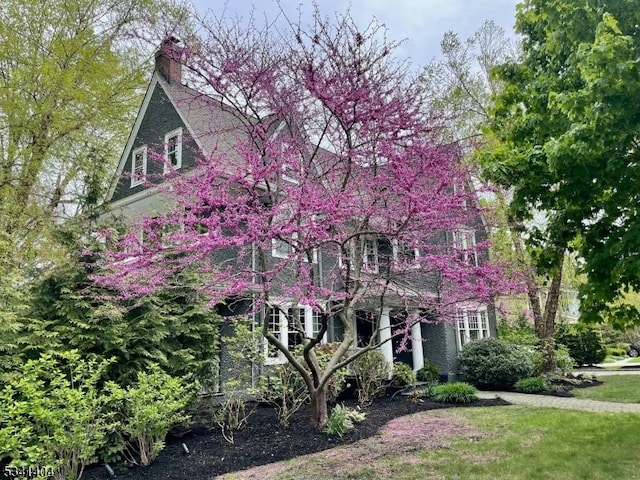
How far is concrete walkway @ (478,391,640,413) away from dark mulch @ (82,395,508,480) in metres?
4.16

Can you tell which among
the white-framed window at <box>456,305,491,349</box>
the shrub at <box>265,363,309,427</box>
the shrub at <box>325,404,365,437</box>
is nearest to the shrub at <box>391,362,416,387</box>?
the shrub at <box>265,363,309,427</box>

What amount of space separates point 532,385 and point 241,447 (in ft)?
33.3

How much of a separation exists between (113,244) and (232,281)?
2.51 meters

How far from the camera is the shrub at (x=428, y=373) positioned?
15745 millimetres

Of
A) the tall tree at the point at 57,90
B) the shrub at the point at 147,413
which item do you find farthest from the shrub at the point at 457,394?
the tall tree at the point at 57,90

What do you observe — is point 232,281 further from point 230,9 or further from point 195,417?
point 230,9

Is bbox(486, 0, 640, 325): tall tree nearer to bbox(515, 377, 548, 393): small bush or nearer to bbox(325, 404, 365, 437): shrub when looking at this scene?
bbox(325, 404, 365, 437): shrub

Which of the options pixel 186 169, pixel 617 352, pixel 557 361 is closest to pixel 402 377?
pixel 557 361

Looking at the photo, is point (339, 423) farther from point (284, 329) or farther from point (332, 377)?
point (284, 329)

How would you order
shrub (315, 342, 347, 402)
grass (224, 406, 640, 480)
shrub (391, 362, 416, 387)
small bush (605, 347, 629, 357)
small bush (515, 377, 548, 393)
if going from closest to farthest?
grass (224, 406, 640, 480) → shrub (315, 342, 347, 402) → shrub (391, 362, 416, 387) → small bush (515, 377, 548, 393) → small bush (605, 347, 629, 357)

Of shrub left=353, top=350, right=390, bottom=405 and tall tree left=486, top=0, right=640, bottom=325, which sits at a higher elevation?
tall tree left=486, top=0, right=640, bottom=325

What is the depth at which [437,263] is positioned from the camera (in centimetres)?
797

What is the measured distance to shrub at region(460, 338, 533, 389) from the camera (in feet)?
49.2

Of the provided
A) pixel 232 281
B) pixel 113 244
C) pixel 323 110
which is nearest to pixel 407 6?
pixel 323 110
